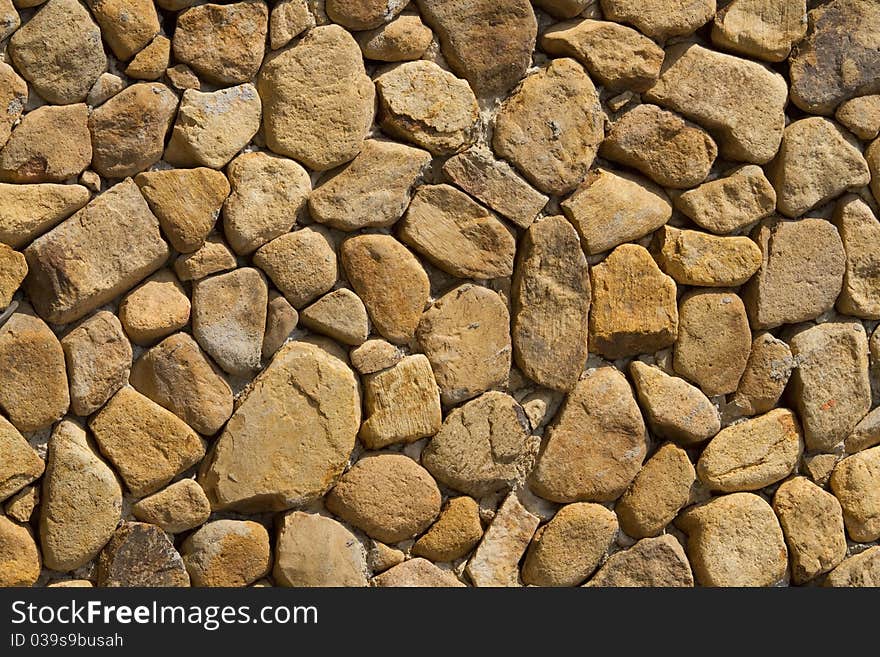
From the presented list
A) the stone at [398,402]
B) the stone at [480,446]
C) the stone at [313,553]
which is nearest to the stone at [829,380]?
the stone at [480,446]

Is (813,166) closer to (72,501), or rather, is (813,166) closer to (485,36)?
(485,36)

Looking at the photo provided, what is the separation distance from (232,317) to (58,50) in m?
0.55

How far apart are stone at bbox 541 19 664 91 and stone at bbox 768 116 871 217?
1.18 ft

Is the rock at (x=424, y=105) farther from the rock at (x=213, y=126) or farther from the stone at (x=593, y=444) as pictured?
the stone at (x=593, y=444)

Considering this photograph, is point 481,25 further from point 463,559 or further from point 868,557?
point 868,557

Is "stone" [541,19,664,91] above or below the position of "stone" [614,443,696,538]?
above

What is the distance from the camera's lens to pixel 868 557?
2.44 meters

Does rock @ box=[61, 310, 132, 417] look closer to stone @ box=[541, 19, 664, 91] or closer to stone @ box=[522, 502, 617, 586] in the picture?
stone @ box=[522, 502, 617, 586]

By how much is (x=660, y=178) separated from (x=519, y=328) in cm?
44

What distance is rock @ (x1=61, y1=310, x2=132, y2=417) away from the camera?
1.89 meters

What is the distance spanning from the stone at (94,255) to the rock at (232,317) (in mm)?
116

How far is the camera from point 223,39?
1.95m

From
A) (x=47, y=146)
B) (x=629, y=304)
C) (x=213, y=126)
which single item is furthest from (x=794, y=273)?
(x=47, y=146)

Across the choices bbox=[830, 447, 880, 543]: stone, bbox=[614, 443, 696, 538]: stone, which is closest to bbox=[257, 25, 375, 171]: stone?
bbox=[614, 443, 696, 538]: stone
